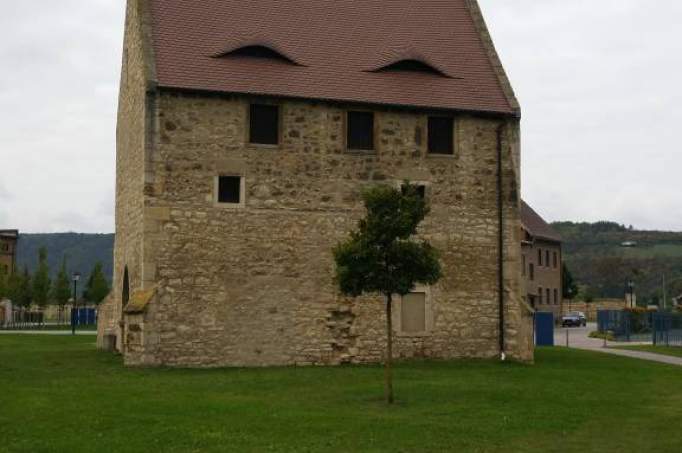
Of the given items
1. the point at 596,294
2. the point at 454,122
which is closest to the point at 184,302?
the point at 454,122

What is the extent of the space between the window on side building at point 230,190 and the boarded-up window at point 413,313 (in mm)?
5605

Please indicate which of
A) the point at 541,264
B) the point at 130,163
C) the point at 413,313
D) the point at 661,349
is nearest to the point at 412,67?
the point at 413,313

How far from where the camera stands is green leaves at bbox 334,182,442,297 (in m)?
17.8

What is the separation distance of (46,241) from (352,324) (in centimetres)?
13616

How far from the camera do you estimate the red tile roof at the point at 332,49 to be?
1003 inches

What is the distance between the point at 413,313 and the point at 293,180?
5.19 metres

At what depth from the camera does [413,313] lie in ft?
86.4

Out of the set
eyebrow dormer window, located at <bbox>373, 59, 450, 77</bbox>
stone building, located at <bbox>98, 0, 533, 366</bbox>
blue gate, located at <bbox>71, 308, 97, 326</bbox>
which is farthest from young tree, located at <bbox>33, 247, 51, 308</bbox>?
eyebrow dormer window, located at <bbox>373, 59, 450, 77</bbox>

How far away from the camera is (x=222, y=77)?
25.1 m

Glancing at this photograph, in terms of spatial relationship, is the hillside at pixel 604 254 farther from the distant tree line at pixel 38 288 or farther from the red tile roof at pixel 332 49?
the red tile roof at pixel 332 49

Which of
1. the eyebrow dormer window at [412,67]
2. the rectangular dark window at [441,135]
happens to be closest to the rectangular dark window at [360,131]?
the rectangular dark window at [441,135]

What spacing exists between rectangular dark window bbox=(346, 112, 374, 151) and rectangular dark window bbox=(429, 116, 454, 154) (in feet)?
6.16

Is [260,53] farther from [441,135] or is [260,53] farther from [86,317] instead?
[86,317]

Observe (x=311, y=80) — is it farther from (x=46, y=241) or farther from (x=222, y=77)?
(x=46, y=241)
